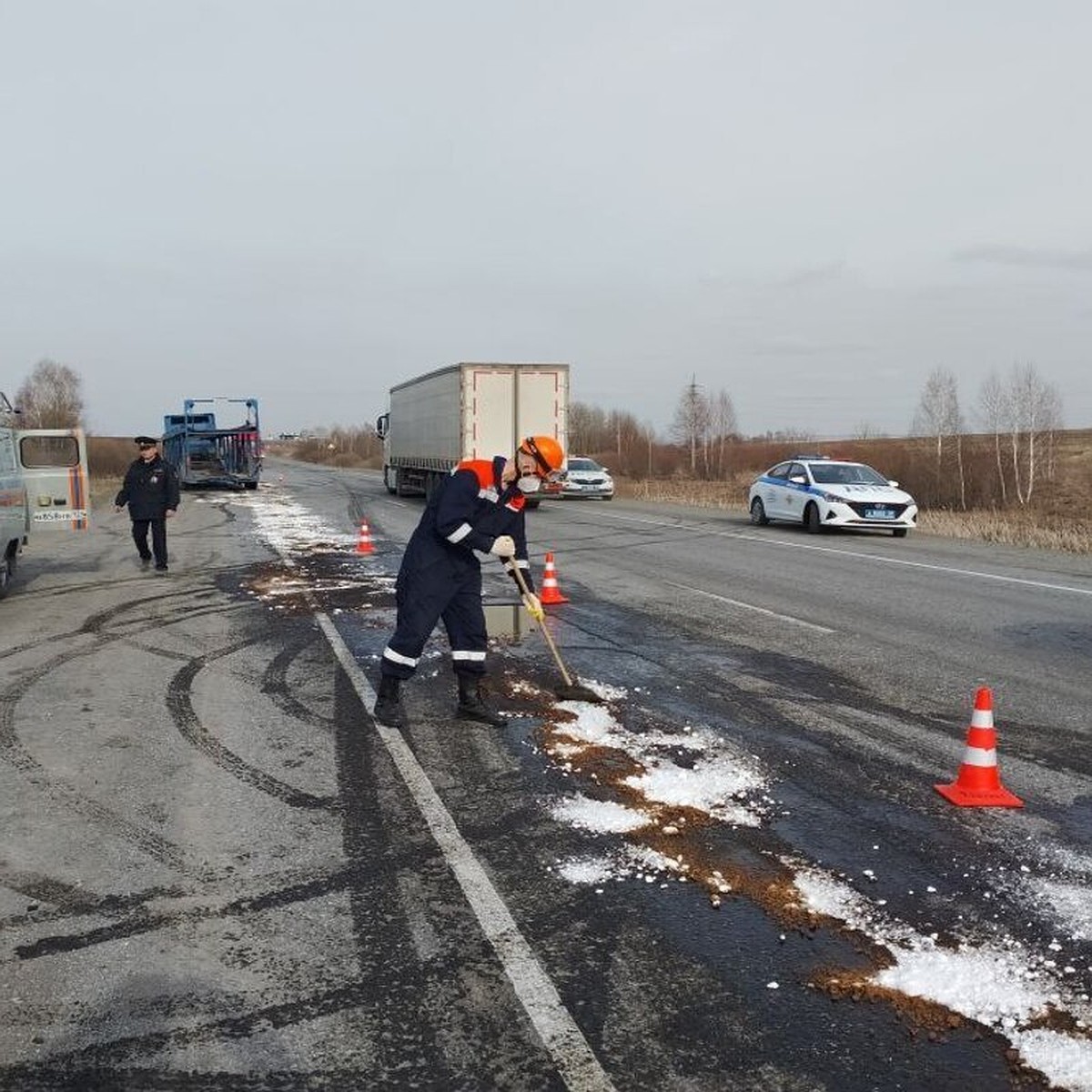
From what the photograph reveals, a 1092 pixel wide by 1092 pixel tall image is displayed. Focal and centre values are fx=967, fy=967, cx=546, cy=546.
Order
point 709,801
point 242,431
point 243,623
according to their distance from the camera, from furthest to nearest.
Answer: point 242,431 → point 243,623 → point 709,801

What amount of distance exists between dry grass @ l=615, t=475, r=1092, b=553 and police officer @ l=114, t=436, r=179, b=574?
49.7 feet

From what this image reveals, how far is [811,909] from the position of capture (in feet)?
11.6

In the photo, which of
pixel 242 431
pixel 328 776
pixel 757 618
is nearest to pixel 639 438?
pixel 242 431

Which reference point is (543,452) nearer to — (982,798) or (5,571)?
(982,798)

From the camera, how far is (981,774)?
459 centimetres

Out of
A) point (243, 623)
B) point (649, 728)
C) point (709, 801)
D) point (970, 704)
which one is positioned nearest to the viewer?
point (709, 801)

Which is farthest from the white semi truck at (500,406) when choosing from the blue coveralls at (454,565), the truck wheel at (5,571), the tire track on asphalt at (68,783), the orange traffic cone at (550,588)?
the blue coveralls at (454,565)

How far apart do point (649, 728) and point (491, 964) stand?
2734mm

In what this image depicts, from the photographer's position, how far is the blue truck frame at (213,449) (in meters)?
36.5

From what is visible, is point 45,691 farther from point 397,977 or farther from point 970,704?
point 970,704

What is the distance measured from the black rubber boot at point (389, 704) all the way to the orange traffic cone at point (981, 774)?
308 cm

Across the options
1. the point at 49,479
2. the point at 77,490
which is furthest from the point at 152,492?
the point at 49,479

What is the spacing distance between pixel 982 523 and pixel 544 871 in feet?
75.0

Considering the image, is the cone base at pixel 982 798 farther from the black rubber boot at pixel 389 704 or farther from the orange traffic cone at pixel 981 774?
the black rubber boot at pixel 389 704
